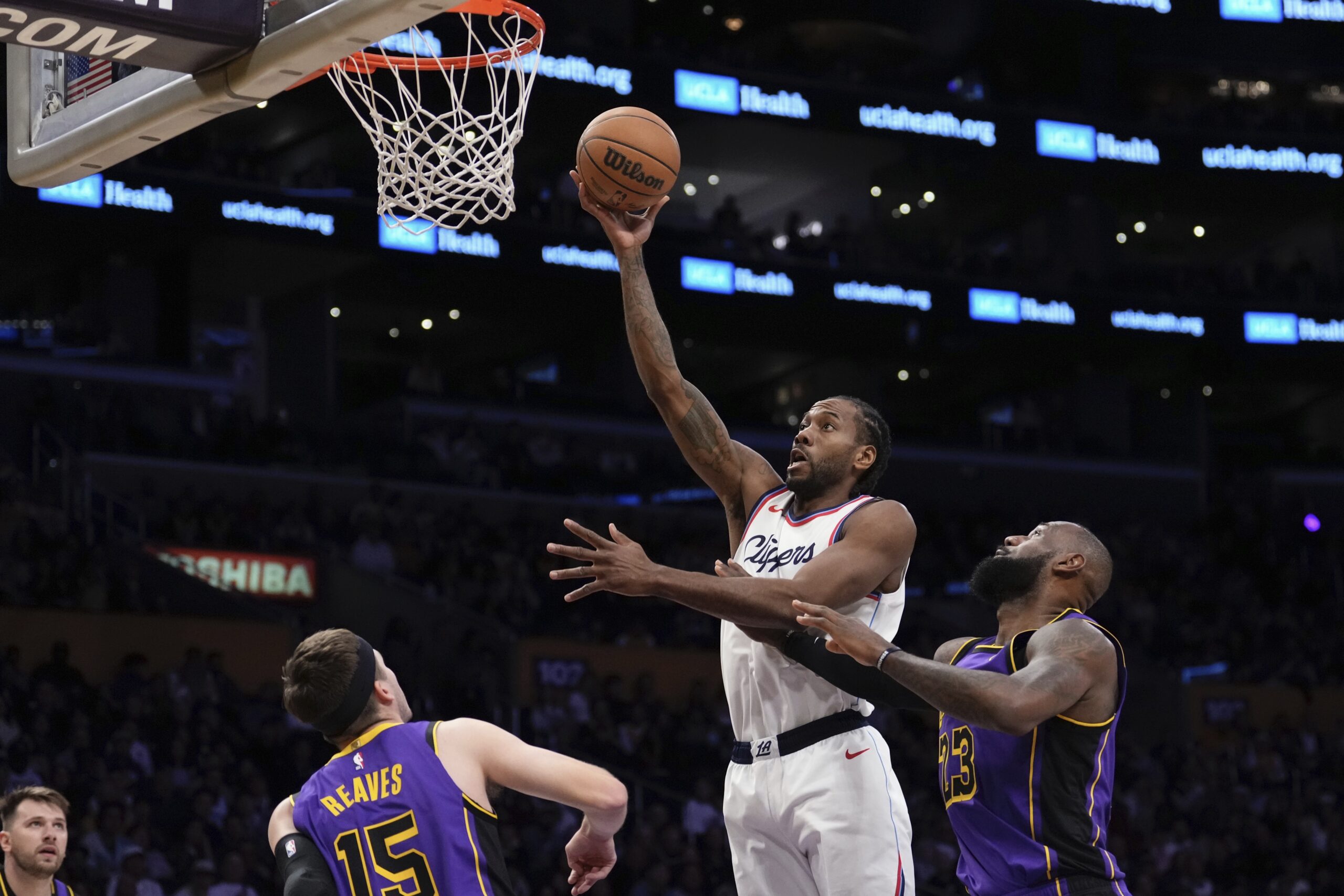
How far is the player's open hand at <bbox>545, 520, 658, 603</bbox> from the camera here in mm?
4176

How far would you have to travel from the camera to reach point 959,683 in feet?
13.3

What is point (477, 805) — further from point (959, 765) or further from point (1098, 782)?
point (1098, 782)

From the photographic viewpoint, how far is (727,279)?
930 inches

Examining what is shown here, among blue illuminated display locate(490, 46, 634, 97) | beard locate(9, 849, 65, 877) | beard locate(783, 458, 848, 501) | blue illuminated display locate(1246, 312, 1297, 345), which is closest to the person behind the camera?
beard locate(783, 458, 848, 501)

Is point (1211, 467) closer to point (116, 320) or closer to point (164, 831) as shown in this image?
point (116, 320)

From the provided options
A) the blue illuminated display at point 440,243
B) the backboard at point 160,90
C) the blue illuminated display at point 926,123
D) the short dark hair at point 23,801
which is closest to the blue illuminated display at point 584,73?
the blue illuminated display at point 440,243

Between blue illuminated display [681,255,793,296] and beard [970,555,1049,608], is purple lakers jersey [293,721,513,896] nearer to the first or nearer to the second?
beard [970,555,1049,608]

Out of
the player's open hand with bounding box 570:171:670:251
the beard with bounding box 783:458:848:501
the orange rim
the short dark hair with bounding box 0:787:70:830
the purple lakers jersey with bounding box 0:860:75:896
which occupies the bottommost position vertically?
the purple lakers jersey with bounding box 0:860:75:896

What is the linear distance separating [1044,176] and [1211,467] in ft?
21.6

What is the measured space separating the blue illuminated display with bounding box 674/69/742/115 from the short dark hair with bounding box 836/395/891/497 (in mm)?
18460

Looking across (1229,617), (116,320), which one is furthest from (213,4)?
(1229,617)

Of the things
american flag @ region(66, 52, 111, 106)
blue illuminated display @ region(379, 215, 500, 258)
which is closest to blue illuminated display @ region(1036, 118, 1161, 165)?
blue illuminated display @ region(379, 215, 500, 258)

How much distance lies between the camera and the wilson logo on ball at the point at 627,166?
5402 mm

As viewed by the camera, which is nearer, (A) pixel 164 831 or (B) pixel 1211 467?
(A) pixel 164 831
